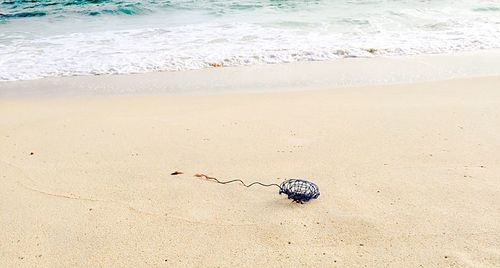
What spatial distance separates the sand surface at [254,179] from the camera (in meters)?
2.36

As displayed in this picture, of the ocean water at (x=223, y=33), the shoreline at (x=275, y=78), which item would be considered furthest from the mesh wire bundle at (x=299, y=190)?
the ocean water at (x=223, y=33)

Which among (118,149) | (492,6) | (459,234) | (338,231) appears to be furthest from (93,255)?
(492,6)

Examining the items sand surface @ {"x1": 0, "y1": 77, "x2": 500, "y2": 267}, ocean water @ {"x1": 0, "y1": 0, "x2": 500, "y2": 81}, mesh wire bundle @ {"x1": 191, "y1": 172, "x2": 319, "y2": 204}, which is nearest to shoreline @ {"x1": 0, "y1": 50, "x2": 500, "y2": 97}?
ocean water @ {"x1": 0, "y1": 0, "x2": 500, "y2": 81}

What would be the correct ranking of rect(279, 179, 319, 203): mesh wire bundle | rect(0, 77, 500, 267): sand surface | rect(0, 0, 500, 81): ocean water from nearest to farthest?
1. rect(0, 77, 500, 267): sand surface
2. rect(279, 179, 319, 203): mesh wire bundle
3. rect(0, 0, 500, 81): ocean water

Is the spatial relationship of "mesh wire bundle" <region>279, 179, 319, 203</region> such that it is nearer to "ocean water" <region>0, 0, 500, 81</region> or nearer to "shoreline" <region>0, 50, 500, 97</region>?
"shoreline" <region>0, 50, 500, 97</region>

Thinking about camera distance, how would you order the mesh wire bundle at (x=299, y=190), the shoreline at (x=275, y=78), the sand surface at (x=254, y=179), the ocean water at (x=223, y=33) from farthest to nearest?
the ocean water at (x=223, y=33)
the shoreline at (x=275, y=78)
the mesh wire bundle at (x=299, y=190)
the sand surface at (x=254, y=179)

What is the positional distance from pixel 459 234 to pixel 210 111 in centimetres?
270

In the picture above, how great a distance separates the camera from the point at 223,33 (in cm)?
868

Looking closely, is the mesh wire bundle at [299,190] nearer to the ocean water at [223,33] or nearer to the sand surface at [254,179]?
the sand surface at [254,179]

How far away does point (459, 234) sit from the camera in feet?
7.95

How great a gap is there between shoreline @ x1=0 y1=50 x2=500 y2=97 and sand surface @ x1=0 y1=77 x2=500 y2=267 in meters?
0.74

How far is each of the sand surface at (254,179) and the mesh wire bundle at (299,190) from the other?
0.15 ft

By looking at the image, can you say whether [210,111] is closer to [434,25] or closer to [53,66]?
[53,66]

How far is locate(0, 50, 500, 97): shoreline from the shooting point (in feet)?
18.4
